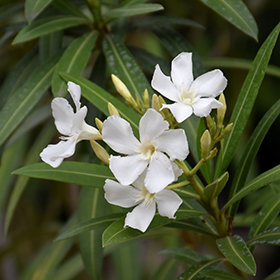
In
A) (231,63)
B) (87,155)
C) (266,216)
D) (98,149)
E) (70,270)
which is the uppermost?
(98,149)

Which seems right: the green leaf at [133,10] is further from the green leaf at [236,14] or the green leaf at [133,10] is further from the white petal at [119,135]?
the white petal at [119,135]

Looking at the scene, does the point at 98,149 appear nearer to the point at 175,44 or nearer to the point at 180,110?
the point at 180,110

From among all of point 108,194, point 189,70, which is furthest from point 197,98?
point 108,194

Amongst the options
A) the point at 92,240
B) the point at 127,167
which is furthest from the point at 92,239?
the point at 127,167

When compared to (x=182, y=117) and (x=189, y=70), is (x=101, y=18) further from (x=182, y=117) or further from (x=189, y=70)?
(x=182, y=117)

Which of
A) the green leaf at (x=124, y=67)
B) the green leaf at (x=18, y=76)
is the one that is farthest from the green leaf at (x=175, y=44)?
the green leaf at (x=18, y=76)

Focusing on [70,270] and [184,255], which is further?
[70,270]

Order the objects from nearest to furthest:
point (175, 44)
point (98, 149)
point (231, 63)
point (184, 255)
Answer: point (98, 149) → point (184, 255) → point (175, 44) → point (231, 63)
